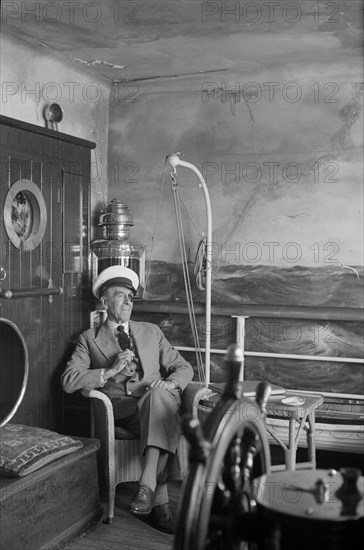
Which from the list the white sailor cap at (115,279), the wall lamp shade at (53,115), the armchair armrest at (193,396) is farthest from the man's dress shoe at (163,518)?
the wall lamp shade at (53,115)

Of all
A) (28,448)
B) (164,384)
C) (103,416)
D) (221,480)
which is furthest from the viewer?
(164,384)

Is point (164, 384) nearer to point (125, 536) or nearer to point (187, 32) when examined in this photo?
point (125, 536)

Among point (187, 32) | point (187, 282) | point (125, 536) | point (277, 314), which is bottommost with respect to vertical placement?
point (125, 536)

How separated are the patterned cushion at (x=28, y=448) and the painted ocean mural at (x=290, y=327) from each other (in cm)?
165

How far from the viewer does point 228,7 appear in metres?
4.00

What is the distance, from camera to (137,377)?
4.49 meters

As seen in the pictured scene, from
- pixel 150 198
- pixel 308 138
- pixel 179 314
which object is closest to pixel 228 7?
pixel 308 138

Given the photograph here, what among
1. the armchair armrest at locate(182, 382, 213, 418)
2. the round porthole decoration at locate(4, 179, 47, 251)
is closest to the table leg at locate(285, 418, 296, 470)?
the armchair armrest at locate(182, 382, 213, 418)

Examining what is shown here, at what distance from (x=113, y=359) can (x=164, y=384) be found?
1.39 ft

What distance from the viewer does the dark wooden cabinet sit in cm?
436

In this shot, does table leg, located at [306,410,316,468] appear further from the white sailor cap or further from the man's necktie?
the white sailor cap

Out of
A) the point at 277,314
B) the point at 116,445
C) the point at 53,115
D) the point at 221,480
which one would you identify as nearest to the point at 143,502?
the point at 116,445

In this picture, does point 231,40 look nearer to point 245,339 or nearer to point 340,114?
point 340,114

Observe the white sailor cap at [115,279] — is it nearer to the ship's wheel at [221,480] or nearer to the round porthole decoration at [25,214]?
the round porthole decoration at [25,214]
